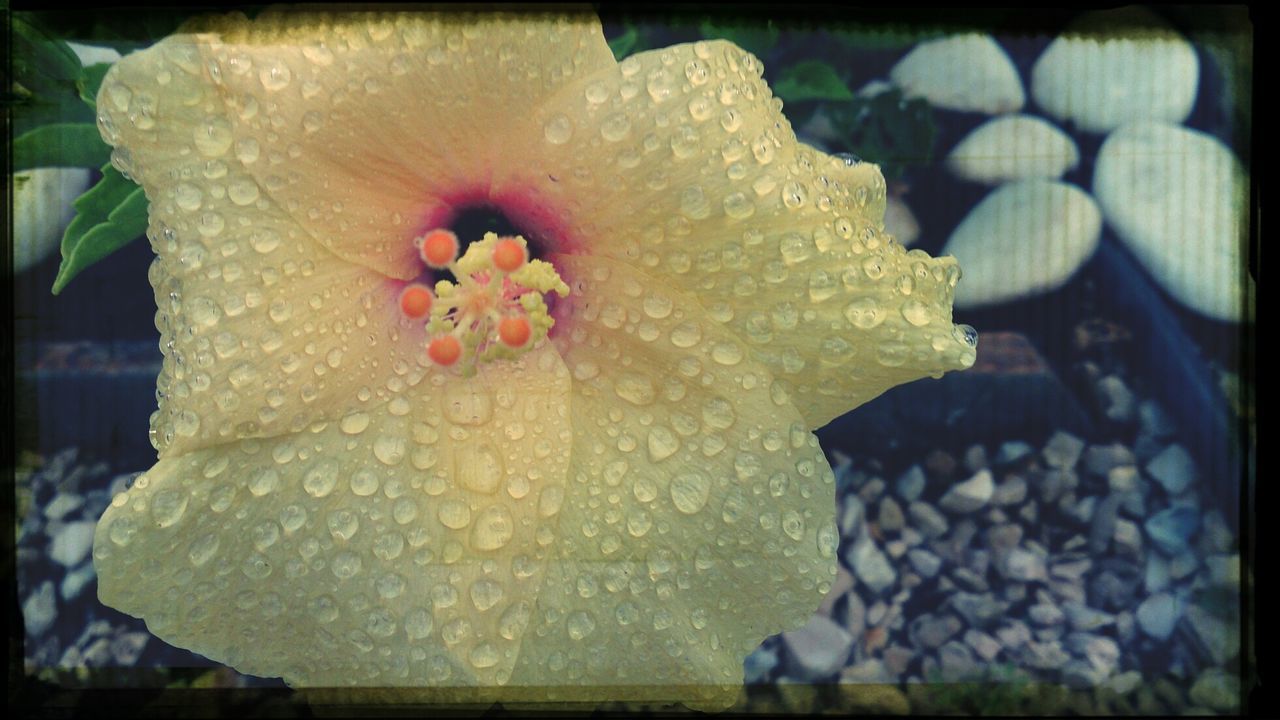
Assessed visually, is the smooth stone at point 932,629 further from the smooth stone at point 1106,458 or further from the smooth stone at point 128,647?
the smooth stone at point 128,647

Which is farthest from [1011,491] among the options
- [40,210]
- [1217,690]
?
[40,210]

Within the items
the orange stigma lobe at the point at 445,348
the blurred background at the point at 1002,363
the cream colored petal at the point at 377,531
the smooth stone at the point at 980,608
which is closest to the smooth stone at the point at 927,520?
the blurred background at the point at 1002,363

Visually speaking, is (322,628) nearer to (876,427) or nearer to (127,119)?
(127,119)

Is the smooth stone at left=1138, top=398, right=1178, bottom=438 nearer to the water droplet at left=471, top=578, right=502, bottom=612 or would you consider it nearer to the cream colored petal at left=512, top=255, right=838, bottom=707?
the cream colored petal at left=512, top=255, right=838, bottom=707

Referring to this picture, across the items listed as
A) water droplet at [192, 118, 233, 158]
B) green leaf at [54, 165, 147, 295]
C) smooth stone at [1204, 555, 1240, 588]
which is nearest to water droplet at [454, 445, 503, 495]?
water droplet at [192, 118, 233, 158]

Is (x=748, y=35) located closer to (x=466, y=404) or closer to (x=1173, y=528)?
(x=466, y=404)

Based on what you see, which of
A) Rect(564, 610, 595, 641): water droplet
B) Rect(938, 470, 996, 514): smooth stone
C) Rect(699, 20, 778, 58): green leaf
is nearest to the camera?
Rect(564, 610, 595, 641): water droplet
